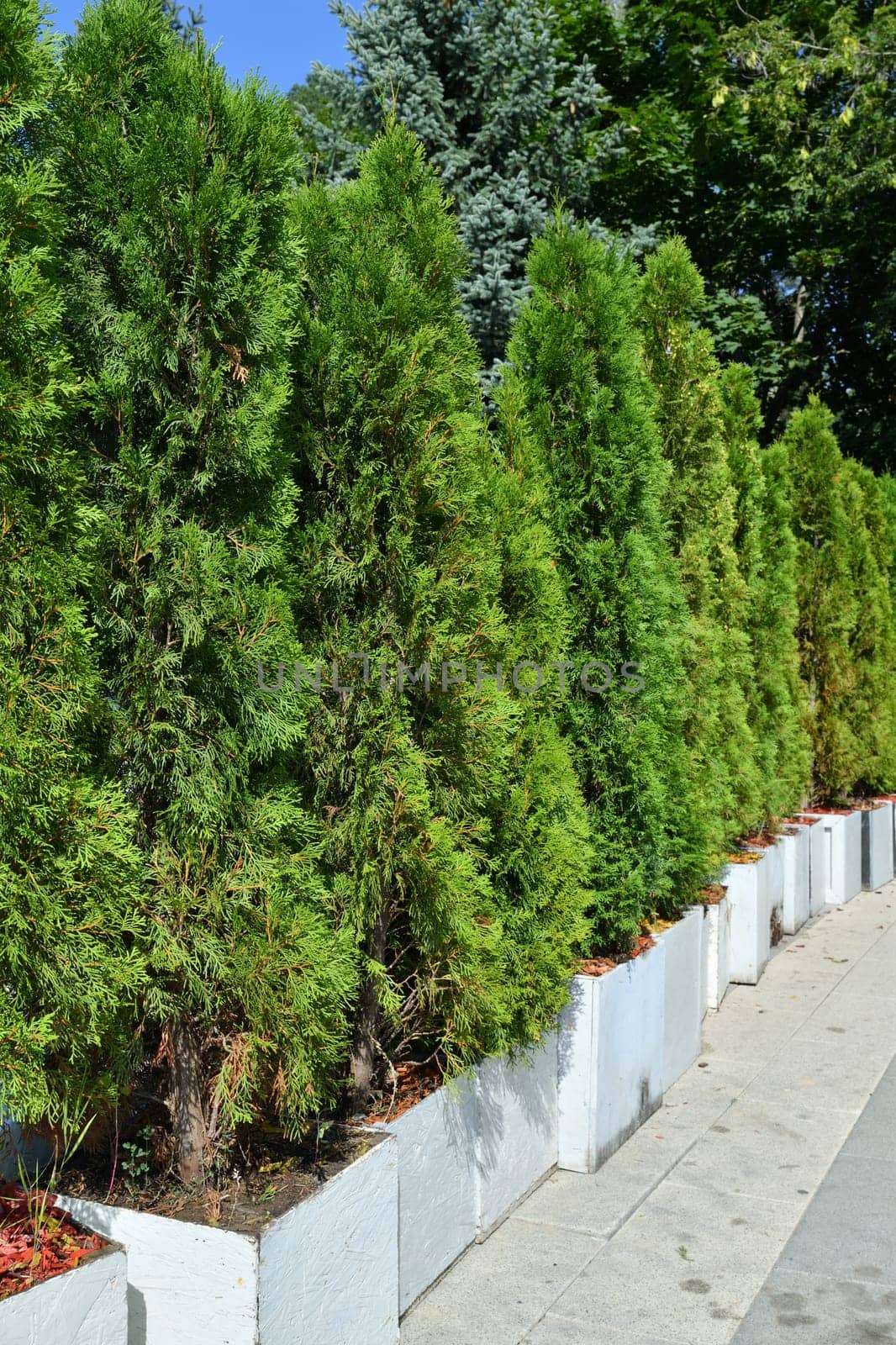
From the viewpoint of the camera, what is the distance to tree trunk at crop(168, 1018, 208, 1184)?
3.41m

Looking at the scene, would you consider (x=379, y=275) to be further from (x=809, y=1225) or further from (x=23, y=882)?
(x=809, y=1225)

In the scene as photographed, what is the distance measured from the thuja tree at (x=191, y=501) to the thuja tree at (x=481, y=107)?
6.57 meters

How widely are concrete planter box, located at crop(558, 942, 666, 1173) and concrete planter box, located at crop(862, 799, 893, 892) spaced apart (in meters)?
7.15

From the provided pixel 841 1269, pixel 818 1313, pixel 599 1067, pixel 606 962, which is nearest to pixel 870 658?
pixel 606 962

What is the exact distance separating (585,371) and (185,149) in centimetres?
278

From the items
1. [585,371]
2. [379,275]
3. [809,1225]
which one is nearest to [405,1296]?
[809,1225]

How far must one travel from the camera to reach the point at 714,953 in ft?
24.9

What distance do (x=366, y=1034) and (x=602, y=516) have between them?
8.98ft

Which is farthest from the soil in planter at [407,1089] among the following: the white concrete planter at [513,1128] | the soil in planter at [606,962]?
the soil in planter at [606,962]

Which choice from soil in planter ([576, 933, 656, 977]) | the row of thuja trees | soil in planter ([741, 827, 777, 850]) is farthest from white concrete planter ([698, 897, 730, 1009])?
the row of thuja trees

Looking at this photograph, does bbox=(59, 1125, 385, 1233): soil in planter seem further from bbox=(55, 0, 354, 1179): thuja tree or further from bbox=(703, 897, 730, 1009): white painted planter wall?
bbox=(703, 897, 730, 1009): white painted planter wall

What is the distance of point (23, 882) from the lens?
269 cm

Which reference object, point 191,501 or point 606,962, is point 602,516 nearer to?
point 606,962

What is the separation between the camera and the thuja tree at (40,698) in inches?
105
